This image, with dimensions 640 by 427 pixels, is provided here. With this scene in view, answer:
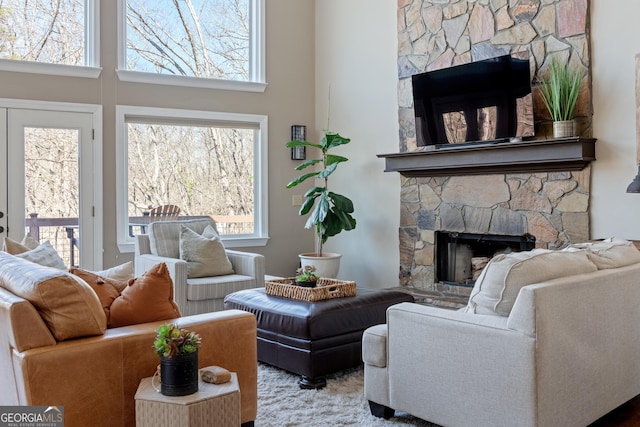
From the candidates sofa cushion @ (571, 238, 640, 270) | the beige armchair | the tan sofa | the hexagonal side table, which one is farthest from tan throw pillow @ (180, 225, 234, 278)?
sofa cushion @ (571, 238, 640, 270)

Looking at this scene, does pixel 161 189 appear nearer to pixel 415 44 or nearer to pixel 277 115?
pixel 277 115

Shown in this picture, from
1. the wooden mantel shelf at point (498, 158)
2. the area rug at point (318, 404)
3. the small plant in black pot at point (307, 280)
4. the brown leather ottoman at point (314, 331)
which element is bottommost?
the area rug at point (318, 404)

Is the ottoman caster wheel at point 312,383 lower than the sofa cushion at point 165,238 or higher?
lower

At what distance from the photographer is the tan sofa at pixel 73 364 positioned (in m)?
2.02

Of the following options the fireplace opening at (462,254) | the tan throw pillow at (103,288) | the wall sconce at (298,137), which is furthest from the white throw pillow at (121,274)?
the wall sconce at (298,137)

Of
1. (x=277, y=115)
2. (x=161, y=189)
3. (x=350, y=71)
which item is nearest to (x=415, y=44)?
(x=350, y=71)

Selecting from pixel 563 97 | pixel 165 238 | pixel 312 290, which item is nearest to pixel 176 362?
pixel 312 290

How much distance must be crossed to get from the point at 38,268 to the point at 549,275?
2.03 meters

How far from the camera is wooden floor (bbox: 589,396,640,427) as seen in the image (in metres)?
2.77

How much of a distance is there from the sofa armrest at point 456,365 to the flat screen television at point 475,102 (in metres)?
2.56

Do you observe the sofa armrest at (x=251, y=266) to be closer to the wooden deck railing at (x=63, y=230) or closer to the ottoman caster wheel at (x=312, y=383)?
the wooden deck railing at (x=63, y=230)

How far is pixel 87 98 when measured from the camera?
5.68 metres

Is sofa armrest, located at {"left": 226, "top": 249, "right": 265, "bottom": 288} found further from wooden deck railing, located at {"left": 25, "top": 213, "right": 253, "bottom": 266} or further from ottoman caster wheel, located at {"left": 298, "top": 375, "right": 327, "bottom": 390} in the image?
ottoman caster wheel, located at {"left": 298, "top": 375, "right": 327, "bottom": 390}

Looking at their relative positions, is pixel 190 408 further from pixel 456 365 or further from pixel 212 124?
pixel 212 124
